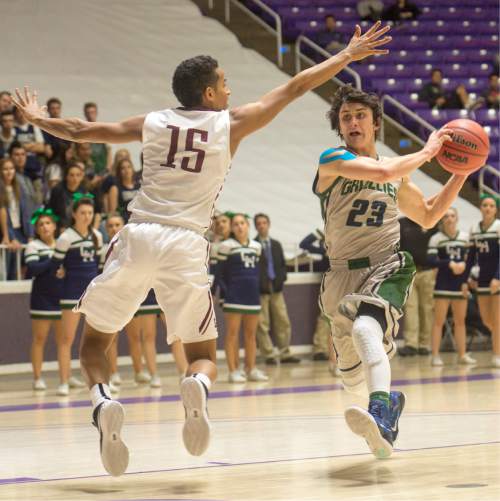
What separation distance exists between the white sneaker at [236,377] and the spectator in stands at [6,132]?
13.4ft

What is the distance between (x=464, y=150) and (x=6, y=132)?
356 inches

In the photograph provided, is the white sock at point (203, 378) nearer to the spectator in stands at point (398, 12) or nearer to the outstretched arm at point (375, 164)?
the outstretched arm at point (375, 164)

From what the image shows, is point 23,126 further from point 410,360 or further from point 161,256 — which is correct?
point 161,256

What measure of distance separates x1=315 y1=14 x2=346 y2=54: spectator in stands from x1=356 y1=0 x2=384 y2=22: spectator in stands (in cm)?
101

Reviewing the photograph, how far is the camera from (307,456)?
666 cm

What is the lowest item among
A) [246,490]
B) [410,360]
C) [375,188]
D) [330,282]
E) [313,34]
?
[410,360]

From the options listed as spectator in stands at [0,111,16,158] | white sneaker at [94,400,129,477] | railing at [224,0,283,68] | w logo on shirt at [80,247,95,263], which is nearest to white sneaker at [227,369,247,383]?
w logo on shirt at [80,247,95,263]

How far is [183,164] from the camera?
19.1 feet

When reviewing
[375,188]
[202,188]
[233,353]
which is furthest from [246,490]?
[233,353]

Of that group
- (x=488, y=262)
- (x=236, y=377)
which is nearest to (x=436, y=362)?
(x=488, y=262)

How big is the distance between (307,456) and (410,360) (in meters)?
8.47

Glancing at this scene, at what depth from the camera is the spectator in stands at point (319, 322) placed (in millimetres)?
14578

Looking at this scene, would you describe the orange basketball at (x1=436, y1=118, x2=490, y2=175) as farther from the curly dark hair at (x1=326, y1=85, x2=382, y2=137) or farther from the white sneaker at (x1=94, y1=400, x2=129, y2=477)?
the white sneaker at (x1=94, y1=400, x2=129, y2=477)

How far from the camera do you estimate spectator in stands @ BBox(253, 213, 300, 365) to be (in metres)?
14.4
